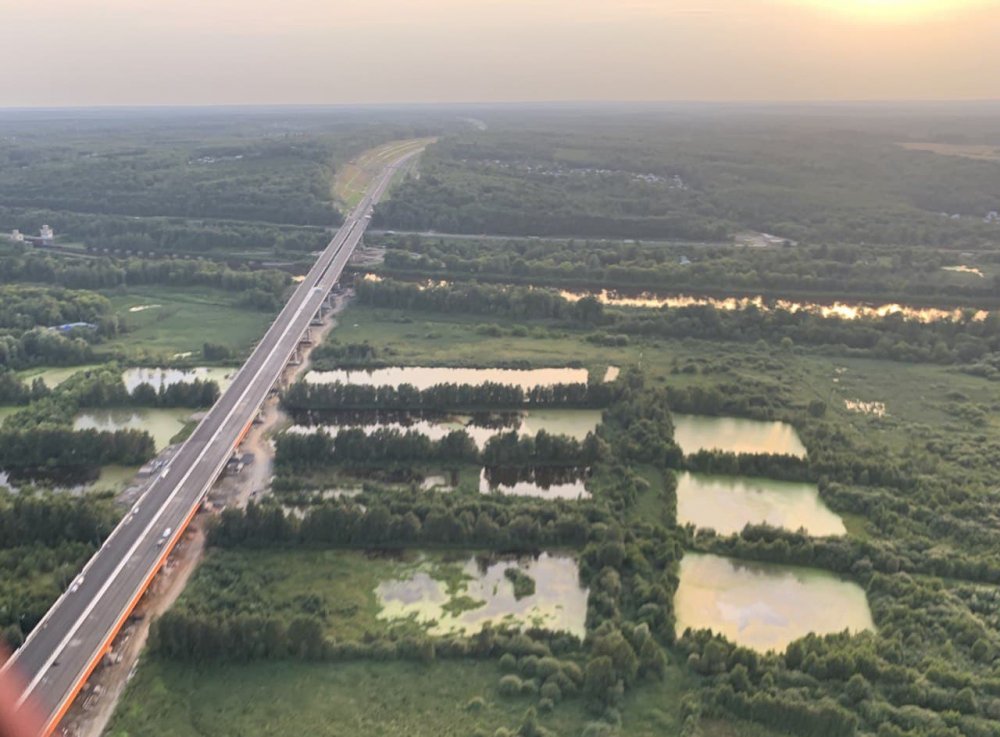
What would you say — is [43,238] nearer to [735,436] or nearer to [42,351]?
[42,351]

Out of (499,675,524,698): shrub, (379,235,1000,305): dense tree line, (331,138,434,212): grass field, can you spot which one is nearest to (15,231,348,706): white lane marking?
(499,675,524,698): shrub

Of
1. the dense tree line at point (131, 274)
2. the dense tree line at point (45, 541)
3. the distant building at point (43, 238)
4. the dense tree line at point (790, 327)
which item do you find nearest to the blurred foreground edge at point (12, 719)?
the dense tree line at point (45, 541)

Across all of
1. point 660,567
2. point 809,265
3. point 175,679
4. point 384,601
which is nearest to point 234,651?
point 175,679

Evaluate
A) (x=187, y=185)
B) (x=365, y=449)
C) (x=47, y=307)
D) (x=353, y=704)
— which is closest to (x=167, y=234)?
(x=187, y=185)

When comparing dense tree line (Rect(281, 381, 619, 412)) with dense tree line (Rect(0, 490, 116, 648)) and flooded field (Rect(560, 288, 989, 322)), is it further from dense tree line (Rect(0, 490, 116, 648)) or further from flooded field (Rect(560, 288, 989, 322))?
flooded field (Rect(560, 288, 989, 322))

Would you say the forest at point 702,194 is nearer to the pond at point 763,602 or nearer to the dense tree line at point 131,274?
the dense tree line at point 131,274

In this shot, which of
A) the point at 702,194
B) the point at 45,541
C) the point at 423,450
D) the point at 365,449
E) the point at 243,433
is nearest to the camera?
the point at 45,541
